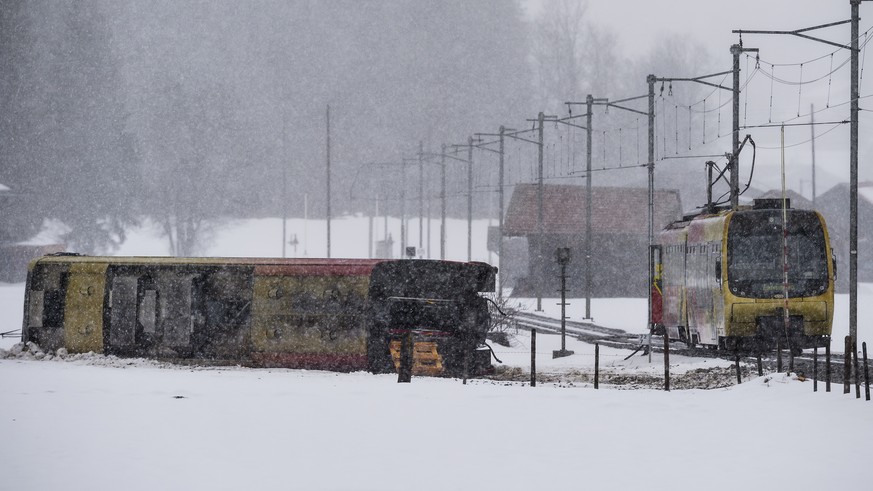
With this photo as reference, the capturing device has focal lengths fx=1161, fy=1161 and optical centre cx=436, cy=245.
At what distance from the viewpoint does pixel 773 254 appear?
77.7 feet

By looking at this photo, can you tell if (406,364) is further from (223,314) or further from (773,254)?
(773,254)

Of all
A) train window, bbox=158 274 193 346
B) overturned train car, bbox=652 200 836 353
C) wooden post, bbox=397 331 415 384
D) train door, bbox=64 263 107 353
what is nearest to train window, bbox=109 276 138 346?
train door, bbox=64 263 107 353

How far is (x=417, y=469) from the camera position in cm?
1122

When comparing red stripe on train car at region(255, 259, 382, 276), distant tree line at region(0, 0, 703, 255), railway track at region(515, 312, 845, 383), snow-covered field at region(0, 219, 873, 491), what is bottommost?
railway track at region(515, 312, 845, 383)

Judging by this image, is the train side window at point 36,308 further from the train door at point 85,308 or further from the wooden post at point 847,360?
the wooden post at point 847,360

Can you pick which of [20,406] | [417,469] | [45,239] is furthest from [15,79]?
[417,469]

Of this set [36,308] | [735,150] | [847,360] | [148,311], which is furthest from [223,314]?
[735,150]

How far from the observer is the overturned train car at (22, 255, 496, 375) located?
23.2 metres

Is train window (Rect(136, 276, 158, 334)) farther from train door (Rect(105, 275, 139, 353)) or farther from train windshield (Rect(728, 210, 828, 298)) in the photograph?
train windshield (Rect(728, 210, 828, 298))

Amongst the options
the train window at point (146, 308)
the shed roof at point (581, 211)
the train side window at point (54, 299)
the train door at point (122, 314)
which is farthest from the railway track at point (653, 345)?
the shed roof at point (581, 211)

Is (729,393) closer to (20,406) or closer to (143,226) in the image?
(20,406)

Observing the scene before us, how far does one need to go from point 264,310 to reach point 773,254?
1050cm

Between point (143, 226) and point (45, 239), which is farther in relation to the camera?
point (143, 226)

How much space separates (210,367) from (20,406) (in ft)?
27.4
